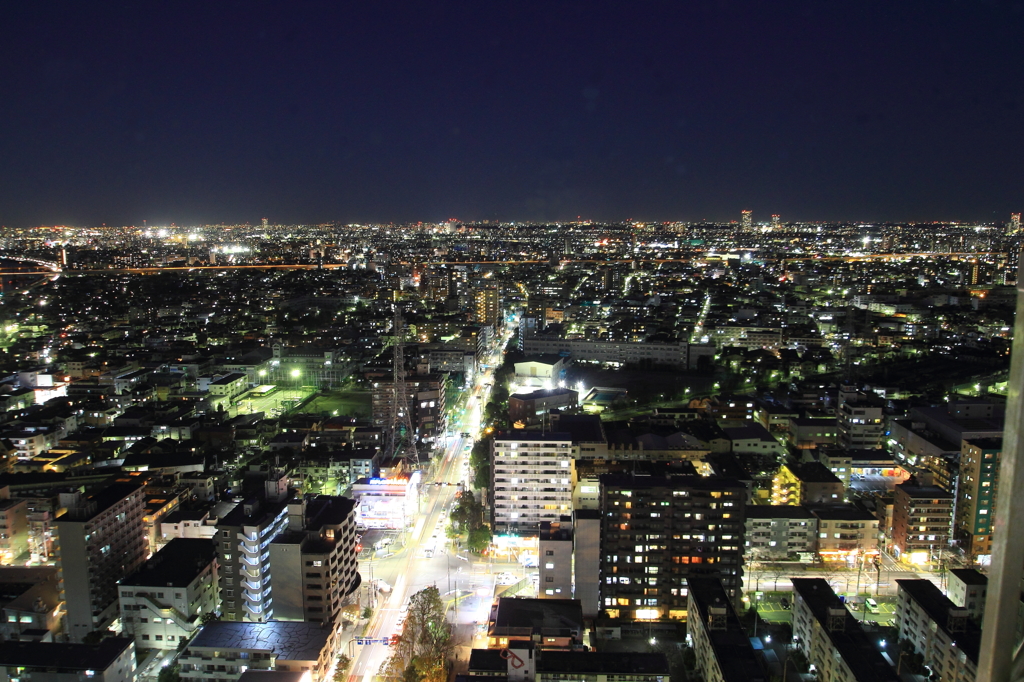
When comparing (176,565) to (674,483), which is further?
(674,483)

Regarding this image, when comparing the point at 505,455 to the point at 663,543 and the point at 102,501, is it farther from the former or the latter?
the point at 102,501

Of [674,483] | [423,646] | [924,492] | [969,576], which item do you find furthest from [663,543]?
[924,492]

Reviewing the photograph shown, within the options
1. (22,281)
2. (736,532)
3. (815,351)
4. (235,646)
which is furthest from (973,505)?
(22,281)

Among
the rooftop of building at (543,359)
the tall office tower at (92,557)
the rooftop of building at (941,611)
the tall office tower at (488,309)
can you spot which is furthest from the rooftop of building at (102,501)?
the tall office tower at (488,309)

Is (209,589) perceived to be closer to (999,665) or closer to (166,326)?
(999,665)

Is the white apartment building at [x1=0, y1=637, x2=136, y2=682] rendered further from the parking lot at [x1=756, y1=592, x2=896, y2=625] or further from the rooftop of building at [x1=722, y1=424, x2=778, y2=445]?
the rooftop of building at [x1=722, y1=424, x2=778, y2=445]

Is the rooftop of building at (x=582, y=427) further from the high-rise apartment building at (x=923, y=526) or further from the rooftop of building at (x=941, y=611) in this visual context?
the rooftop of building at (x=941, y=611)
